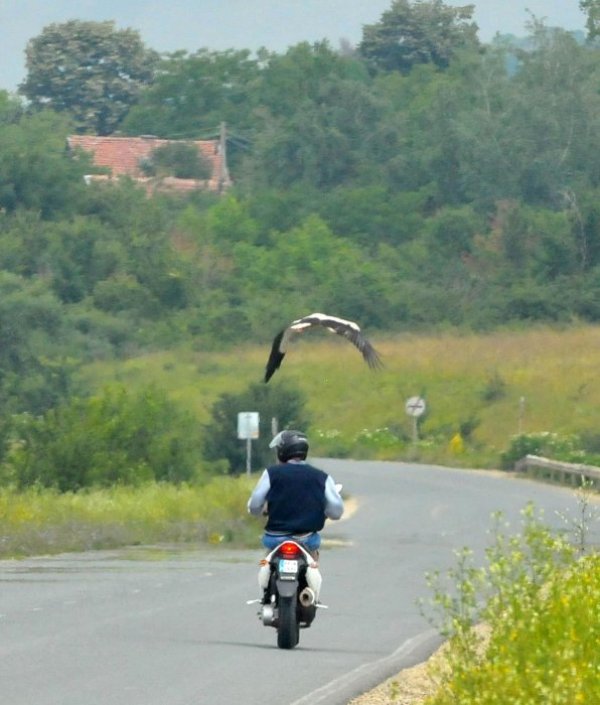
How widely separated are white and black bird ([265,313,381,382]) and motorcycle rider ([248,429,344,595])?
85.0 inches

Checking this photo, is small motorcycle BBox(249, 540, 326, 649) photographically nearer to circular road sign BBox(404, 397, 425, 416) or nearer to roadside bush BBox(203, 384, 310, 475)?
roadside bush BBox(203, 384, 310, 475)

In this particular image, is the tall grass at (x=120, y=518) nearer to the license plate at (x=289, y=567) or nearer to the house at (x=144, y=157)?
the license plate at (x=289, y=567)

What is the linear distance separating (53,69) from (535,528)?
399 feet

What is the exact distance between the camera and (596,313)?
82.2m

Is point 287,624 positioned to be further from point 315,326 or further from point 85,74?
point 85,74

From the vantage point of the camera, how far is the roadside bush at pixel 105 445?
38719mm

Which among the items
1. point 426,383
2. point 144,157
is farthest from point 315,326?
point 144,157

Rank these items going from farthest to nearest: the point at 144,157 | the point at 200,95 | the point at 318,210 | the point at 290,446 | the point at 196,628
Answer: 1. the point at 200,95
2. the point at 144,157
3. the point at 318,210
4. the point at 196,628
5. the point at 290,446

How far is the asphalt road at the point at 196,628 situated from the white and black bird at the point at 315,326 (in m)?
2.16

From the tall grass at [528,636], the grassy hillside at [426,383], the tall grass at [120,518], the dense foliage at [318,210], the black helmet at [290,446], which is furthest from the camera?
the dense foliage at [318,210]

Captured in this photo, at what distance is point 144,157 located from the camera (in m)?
113

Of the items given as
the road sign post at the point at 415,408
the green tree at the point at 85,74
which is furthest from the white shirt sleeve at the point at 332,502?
the green tree at the point at 85,74

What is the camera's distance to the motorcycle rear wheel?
14.6m

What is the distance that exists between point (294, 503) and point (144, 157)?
99843mm
